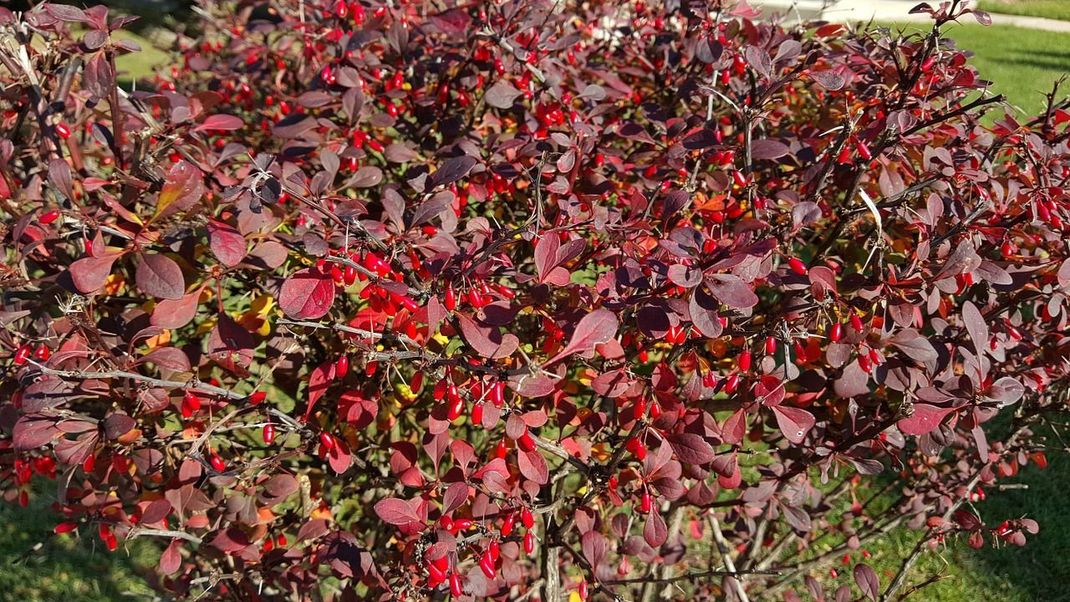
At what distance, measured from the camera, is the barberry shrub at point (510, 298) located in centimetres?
154

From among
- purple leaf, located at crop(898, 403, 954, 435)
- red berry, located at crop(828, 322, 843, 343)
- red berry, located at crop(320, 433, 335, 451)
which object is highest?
red berry, located at crop(828, 322, 843, 343)

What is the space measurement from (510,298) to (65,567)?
2.73 metres

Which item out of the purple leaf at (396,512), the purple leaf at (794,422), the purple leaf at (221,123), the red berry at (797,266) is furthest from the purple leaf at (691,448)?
the purple leaf at (221,123)

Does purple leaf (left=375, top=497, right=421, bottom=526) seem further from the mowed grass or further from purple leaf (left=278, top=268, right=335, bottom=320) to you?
the mowed grass

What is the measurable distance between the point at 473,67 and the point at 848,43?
1090mm

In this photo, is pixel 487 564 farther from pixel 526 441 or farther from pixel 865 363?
pixel 865 363

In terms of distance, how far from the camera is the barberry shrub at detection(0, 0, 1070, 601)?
1536mm

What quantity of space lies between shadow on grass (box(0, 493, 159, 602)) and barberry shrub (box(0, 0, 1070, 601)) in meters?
1.02

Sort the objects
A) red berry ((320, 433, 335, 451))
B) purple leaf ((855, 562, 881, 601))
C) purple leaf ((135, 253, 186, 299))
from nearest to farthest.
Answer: purple leaf ((135, 253, 186, 299))
red berry ((320, 433, 335, 451))
purple leaf ((855, 562, 881, 601))

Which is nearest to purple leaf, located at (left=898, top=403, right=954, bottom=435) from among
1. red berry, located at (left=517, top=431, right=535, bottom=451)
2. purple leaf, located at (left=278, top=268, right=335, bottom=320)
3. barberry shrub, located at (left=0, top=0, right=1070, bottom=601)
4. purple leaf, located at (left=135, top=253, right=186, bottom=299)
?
barberry shrub, located at (left=0, top=0, right=1070, bottom=601)

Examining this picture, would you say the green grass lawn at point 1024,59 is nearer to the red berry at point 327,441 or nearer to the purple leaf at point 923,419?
the purple leaf at point 923,419

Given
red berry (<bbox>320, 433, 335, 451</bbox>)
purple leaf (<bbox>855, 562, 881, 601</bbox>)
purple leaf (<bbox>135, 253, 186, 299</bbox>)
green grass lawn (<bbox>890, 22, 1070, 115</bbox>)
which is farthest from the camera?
green grass lawn (<bbox>890, 22, 1070, 115</bbox>)

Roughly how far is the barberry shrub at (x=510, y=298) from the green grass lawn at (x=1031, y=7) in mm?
1459

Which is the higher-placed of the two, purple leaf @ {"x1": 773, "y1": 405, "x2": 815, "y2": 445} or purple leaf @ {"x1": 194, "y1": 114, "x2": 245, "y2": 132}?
purple leaf @ {"x1": 194, "y1": 114, "x2": 245, "y2": 132}
